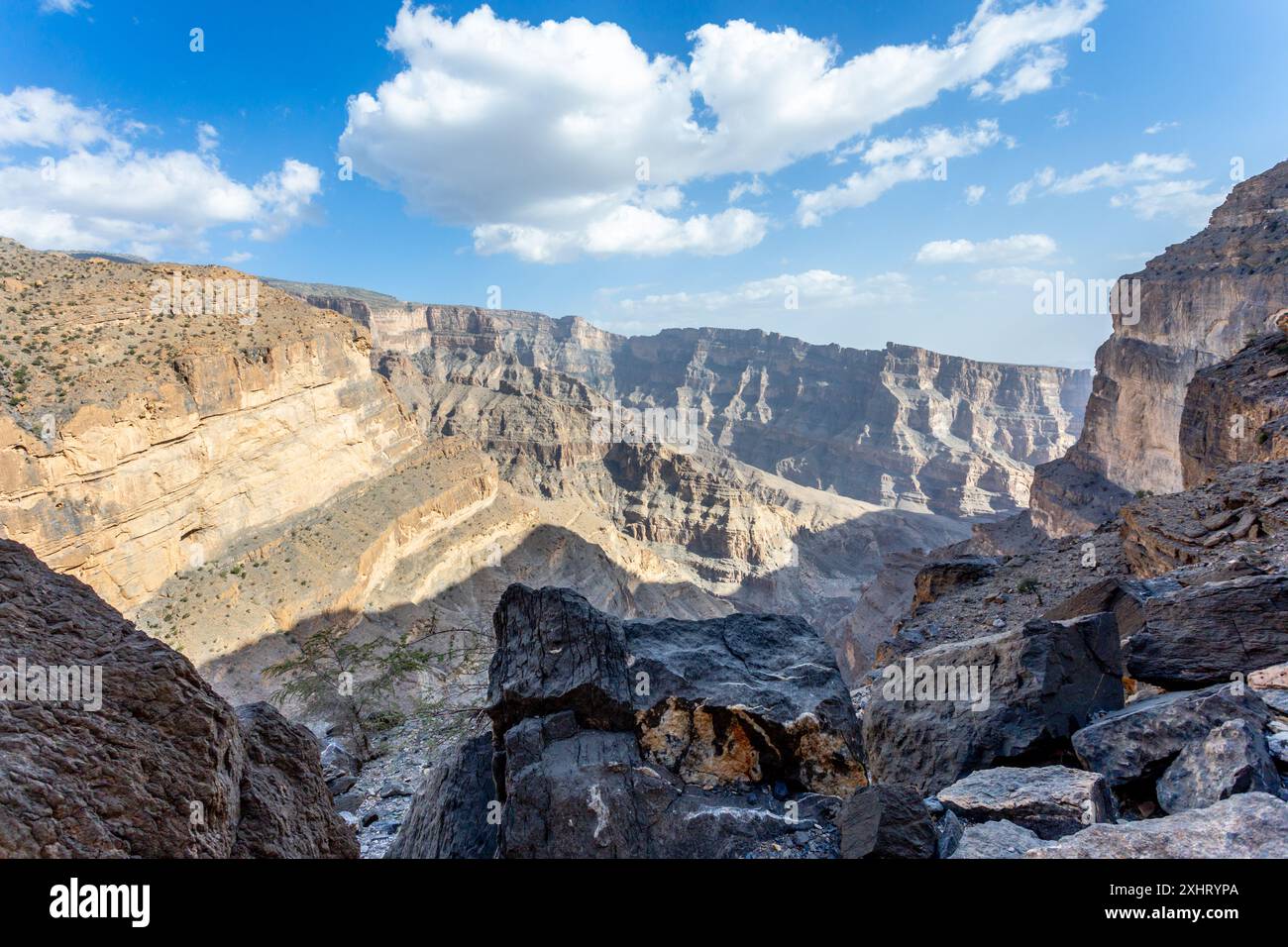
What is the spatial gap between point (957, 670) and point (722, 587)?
6281 cm

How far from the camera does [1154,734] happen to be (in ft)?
14.9

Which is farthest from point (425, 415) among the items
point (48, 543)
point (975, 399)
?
point (975, 399)

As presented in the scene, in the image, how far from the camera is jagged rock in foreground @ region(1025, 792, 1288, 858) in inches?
117

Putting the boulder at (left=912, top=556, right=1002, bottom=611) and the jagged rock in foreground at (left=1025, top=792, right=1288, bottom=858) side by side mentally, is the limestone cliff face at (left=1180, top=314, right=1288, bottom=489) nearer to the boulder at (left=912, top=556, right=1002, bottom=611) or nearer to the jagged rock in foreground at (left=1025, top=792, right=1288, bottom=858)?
the boulder at (left=912, top=556, right=1002, bottom=611)

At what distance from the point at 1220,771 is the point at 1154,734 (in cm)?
71

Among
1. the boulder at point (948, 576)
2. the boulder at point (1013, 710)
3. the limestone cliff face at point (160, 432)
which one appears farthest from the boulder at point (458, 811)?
the limestone cliff face at point (160, 432)

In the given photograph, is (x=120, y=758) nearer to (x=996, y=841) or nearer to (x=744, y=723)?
(x=744, y=723)

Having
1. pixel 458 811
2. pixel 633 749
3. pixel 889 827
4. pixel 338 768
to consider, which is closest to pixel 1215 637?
pixel 889 827

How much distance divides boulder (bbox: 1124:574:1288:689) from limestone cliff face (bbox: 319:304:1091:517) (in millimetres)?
95422

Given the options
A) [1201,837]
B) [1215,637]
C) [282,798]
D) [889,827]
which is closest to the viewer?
[1201,837]

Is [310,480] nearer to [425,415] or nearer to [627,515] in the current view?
[627,515]

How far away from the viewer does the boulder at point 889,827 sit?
3.70 meters

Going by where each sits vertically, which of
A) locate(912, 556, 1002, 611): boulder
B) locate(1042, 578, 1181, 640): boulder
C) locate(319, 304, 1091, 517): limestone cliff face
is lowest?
locate(912, 556, 1002, 611): boulder

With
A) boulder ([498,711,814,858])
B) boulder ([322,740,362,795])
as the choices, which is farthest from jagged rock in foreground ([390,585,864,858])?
boulder ([322,740,362,795])
